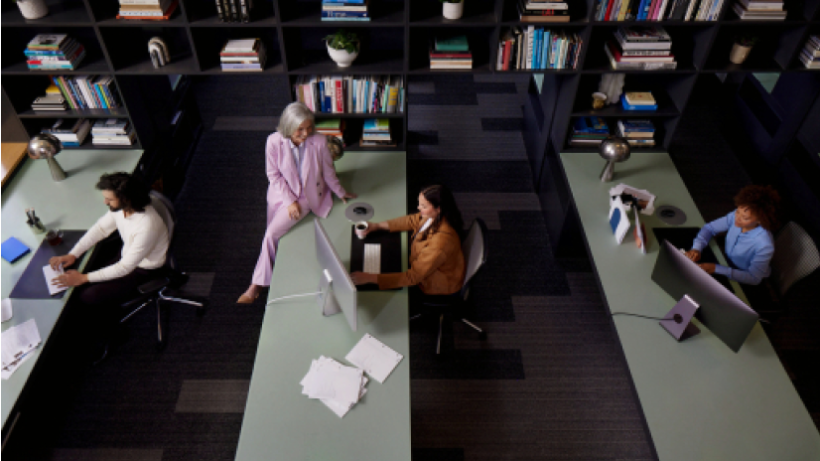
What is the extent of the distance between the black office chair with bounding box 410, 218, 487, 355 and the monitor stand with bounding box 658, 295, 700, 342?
1019mm

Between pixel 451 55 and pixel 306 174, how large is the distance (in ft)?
4.17

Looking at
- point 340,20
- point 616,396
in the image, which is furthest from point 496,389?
point 340,20

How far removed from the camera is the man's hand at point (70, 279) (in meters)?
3.22

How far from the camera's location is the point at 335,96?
13.1 ft

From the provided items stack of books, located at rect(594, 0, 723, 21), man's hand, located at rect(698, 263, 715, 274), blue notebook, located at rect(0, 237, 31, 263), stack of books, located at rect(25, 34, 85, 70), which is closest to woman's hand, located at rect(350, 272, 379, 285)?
man's hand, located at rect(698, 263, 715, 274)

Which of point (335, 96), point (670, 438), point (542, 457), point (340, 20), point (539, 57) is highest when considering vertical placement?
point (340, 20)

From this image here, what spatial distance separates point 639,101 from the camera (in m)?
4.01

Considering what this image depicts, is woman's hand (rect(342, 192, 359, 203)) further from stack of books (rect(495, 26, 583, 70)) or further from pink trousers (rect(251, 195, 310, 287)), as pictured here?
stack of books (rect(495, 26, 583, 70))

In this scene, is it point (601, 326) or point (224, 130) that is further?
point (224, 130)

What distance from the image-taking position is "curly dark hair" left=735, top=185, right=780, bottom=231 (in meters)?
3.06

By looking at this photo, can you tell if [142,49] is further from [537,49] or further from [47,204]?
[537,49]

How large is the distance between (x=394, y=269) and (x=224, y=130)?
10.9 feet

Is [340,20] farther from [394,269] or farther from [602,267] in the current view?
[602,267]

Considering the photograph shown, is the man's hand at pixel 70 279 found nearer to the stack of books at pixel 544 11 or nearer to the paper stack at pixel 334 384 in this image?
the paper stack at pixel 334 384
